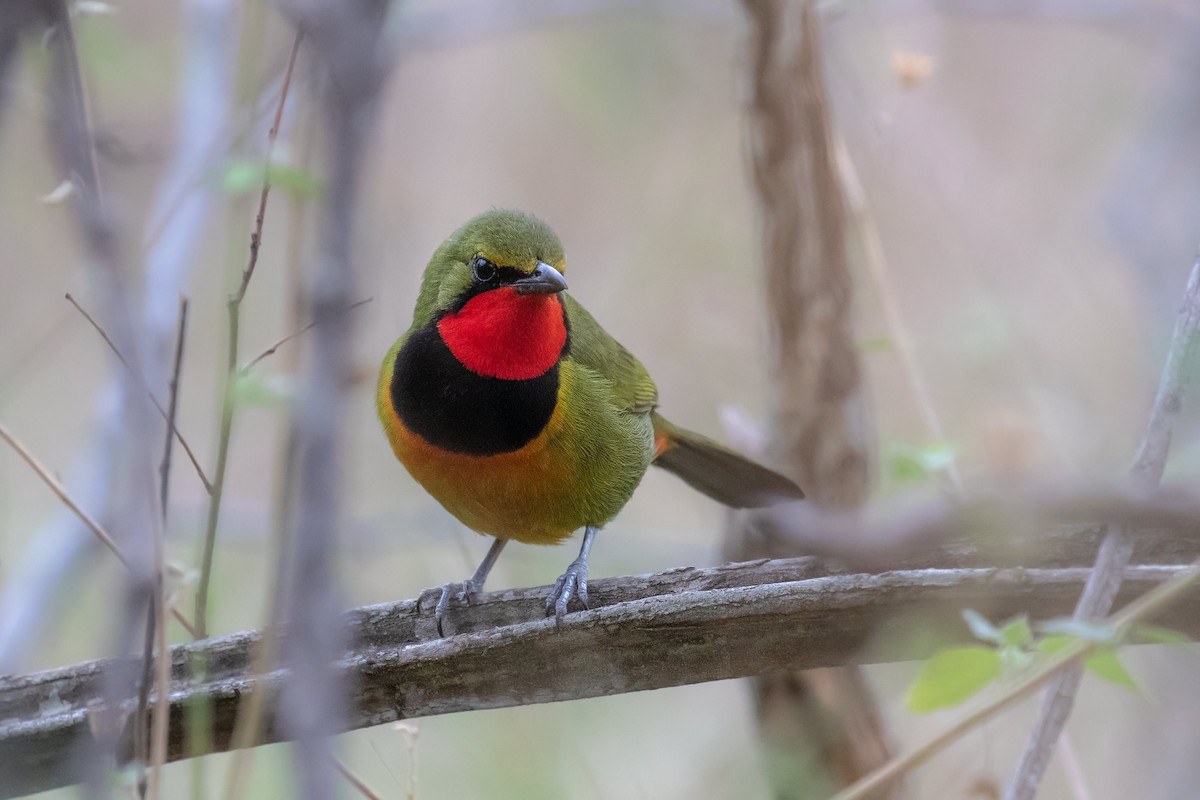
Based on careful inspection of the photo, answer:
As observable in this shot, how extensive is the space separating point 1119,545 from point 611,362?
191 cm

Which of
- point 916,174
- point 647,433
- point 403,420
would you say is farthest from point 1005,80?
point 403,420

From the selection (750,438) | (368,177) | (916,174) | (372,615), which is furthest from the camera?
(916,174)

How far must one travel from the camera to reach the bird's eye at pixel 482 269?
329 cm

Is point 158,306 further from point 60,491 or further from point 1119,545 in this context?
point 1119,545

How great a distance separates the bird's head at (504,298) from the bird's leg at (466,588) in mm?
607

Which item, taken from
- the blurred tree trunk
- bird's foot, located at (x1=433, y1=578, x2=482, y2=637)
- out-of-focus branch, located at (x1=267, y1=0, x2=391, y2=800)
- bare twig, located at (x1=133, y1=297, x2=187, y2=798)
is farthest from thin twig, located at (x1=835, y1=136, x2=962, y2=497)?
out-of-focus branch, located at (x1=267, y1=0, x2=391, y2=800)

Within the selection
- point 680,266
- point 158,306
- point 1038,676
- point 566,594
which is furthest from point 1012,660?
point 680,266

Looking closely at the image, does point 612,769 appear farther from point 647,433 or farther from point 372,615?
point 372,615

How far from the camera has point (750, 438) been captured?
13.8ft

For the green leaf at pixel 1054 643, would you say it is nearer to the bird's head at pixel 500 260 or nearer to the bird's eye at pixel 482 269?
the bird's head at pixel 500 260

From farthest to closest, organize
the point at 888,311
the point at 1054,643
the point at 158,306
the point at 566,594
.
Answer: the point at 158,306 < the point at 888,311 < the point at 566,594 < the point at 1054,643

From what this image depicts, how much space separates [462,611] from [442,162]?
465 centimetres

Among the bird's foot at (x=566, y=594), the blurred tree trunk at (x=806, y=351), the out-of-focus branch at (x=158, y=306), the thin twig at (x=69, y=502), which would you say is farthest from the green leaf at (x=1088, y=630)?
the out-of-focus branch at (x=158, y=306)

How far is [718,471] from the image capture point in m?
3.92
